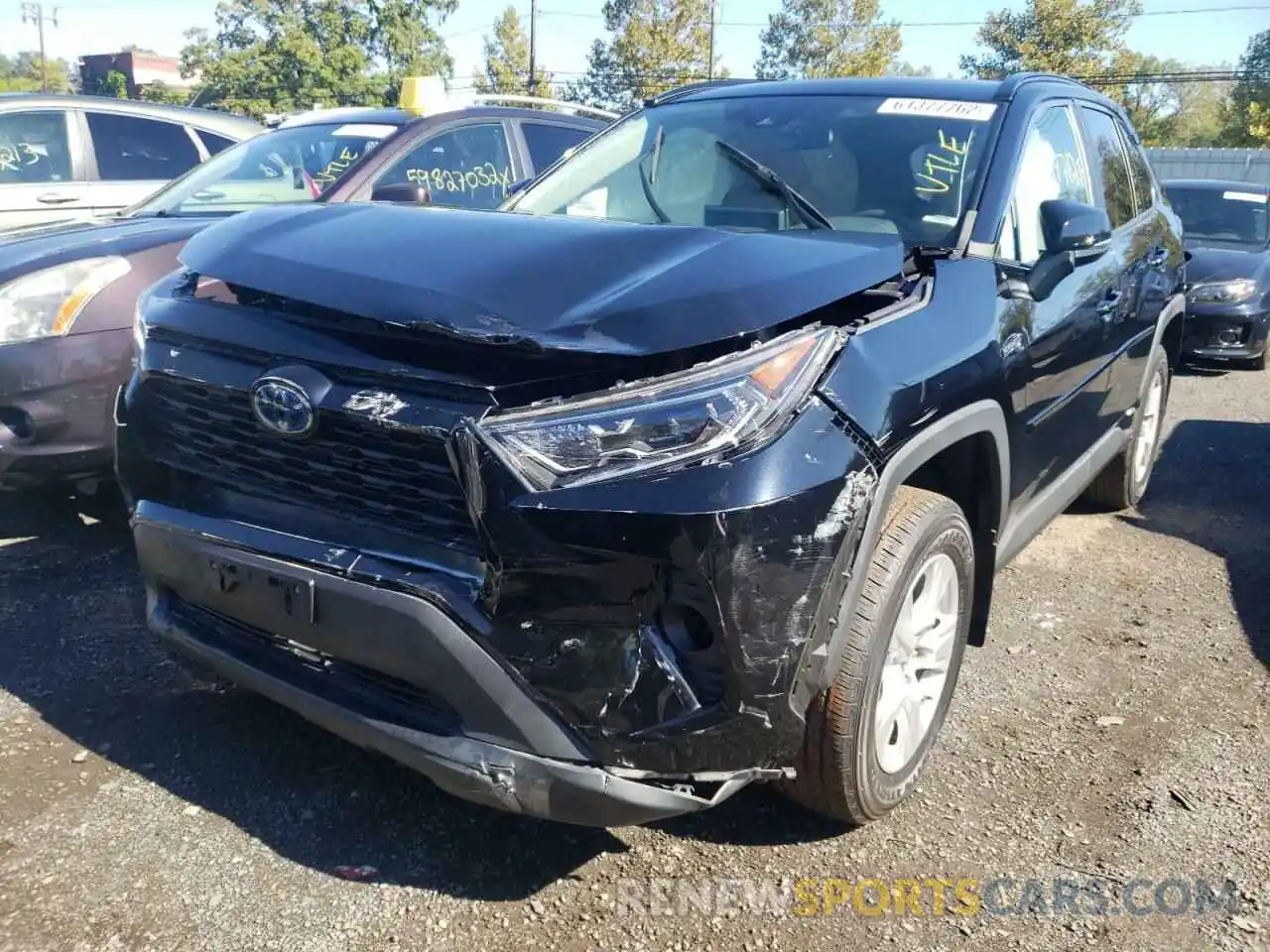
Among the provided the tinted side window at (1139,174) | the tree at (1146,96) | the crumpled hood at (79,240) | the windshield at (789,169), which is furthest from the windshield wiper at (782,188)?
the tree at (1146,96)

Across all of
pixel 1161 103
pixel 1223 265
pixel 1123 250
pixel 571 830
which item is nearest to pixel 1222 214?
pixel 1223 265

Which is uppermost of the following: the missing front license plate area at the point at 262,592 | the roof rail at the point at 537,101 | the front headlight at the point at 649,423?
the roof rail at the point at 537,101

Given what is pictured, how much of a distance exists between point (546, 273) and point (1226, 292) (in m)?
8.03

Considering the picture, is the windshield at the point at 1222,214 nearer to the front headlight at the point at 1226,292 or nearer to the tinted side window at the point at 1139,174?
the front headlight at the point at 1226,292

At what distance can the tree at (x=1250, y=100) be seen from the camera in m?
37.5

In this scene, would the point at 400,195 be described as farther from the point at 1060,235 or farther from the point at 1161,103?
the point at 1161,103

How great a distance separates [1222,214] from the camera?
973 cm

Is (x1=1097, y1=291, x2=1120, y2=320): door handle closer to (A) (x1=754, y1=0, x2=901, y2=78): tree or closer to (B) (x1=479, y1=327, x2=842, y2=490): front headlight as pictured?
(B) (x1=479, y1=327, x2=842, y2=490): front headlight

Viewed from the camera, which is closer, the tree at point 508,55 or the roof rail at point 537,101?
the roof rail at point 537,101

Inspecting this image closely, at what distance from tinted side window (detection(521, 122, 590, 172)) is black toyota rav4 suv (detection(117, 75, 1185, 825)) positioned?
3.41 meters

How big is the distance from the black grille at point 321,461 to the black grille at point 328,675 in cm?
33

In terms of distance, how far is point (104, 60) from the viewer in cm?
6316

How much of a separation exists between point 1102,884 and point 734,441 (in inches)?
58.7

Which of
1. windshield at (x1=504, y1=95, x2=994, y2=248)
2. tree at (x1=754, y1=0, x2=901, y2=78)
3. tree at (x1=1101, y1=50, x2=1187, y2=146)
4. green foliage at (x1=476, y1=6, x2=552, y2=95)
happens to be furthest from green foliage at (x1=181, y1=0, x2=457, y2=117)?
windshield at (x1=504, y1=95, x2=994, y2=248)
